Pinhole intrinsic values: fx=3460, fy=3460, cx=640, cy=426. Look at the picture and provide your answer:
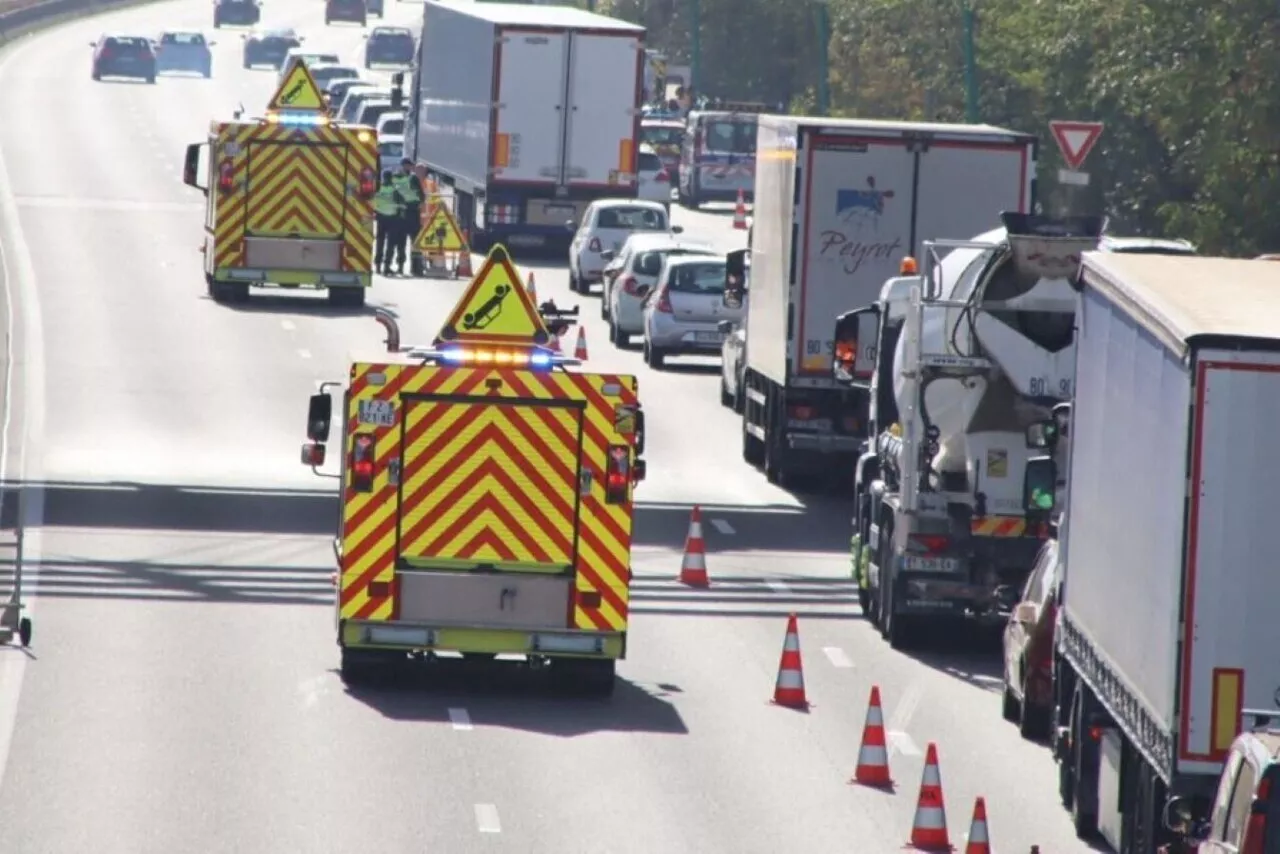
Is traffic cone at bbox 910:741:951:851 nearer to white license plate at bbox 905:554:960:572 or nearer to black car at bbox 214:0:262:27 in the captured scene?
white license plate at bbox 905:554:960:572

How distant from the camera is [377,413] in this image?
774 inches

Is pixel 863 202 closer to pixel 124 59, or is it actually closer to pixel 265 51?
pixel 124 59

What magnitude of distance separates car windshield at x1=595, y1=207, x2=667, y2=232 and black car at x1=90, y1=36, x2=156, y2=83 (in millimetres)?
50981

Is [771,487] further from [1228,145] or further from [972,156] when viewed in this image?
[1228,145]

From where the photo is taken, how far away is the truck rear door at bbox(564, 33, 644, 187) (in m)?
53.1

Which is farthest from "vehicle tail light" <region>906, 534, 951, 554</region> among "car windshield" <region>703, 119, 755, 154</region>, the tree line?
"car windshield" <region>703, 119, 755, 154</region>

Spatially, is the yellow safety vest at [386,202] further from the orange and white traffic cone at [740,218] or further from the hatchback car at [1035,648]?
the hatchback car at [1035,648]

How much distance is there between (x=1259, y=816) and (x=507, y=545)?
9300 millimetres

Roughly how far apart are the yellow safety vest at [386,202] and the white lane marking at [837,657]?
84.9 ft

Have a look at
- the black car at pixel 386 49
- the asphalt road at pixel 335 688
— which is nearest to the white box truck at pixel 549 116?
the asphalt road at pixel 335 688

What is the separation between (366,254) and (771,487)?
49.9 ft

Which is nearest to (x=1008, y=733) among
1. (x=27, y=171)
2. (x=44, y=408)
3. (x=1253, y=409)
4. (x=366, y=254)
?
(x=1253, y=409)

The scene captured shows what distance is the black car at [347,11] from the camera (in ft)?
424

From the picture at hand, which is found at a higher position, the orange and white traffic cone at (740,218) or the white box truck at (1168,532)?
the orange and white traffic cone at (740,218)
